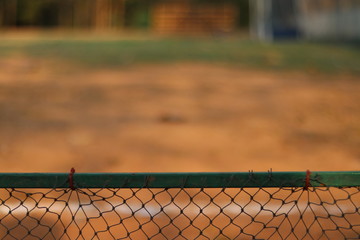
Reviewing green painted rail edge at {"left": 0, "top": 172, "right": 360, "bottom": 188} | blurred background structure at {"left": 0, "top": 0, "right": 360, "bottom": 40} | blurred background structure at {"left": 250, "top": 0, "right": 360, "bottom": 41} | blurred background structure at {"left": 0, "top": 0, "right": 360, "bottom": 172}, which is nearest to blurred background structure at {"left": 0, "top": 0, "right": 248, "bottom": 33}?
blurred background structure at {"left": 0, "top": 0, "right": 360, "bottom": 40}

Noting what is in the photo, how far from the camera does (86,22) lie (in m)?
33.4

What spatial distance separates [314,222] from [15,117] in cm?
368

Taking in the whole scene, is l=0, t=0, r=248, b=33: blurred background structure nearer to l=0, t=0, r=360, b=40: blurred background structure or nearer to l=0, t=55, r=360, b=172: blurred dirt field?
l=0, t=0, r=360, b=40: blurred background structure

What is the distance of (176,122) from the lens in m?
5.49

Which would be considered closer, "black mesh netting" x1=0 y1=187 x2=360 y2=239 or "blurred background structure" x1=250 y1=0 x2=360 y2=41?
"black mesh netting" x1=0 y1=187 x2=360 y2=239

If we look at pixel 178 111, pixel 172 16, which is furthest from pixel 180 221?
pixel 172 16

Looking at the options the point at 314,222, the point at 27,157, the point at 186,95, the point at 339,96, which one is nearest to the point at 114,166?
the point at 27,157

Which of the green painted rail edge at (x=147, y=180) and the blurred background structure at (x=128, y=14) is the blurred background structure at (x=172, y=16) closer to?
the blurred background structure at (x=128, y=14)

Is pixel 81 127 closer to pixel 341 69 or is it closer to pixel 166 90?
pixel 166 90

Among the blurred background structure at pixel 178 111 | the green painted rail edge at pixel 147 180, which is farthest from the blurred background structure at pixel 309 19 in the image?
the green painted rail edge at pixel 147 180

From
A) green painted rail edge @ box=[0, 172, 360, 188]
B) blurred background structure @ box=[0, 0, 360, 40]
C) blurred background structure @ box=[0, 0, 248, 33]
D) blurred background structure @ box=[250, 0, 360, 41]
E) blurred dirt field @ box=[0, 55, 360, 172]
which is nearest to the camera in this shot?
green painted rail edge @ box=[0, 172, 360, 188]

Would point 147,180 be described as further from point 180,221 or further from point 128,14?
point 128,14

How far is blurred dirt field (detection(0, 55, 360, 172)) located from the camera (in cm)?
420

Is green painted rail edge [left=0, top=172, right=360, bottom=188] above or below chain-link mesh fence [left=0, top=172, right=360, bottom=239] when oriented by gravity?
above
